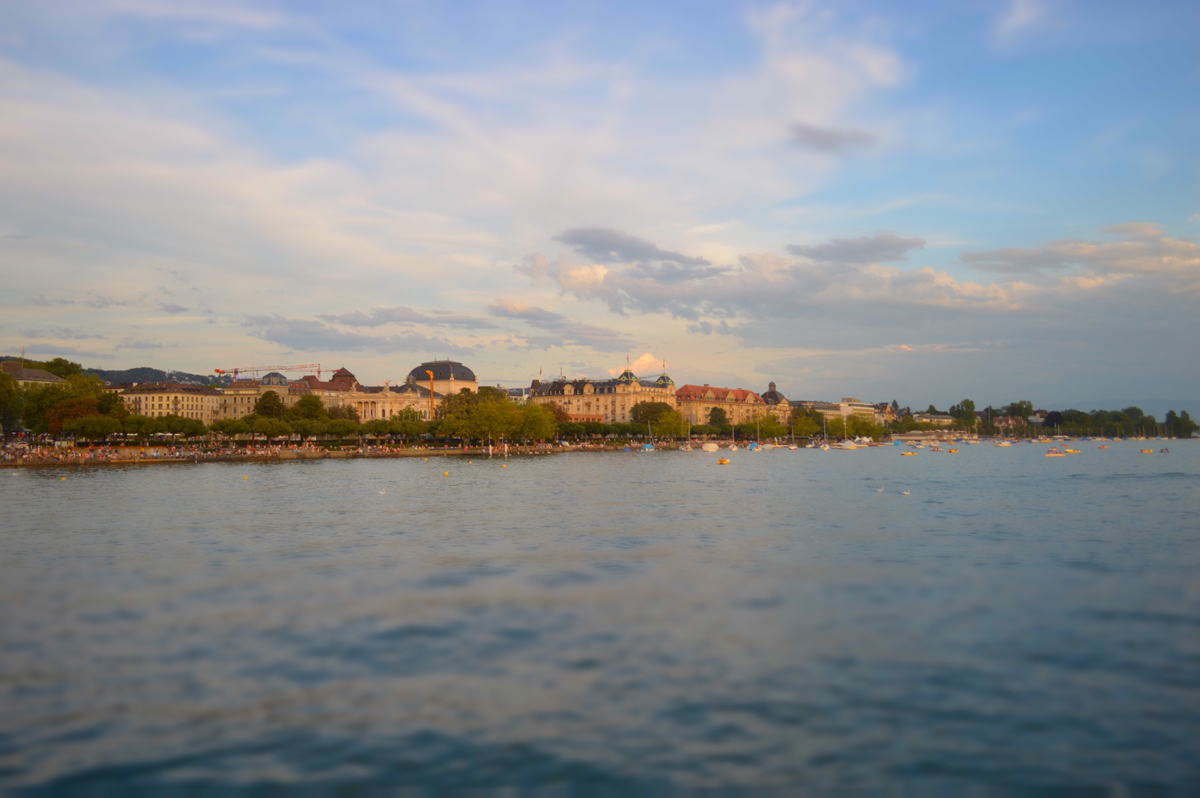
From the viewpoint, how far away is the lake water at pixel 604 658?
403 inches

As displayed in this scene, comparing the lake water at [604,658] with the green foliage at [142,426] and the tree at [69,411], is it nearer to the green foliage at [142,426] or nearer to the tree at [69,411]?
the tree at [69,411]

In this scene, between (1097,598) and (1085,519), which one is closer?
(1097,598)

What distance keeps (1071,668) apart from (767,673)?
17.4 feet

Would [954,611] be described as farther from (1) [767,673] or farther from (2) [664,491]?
(2) [664,491]

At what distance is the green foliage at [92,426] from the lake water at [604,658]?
83816 millimetres

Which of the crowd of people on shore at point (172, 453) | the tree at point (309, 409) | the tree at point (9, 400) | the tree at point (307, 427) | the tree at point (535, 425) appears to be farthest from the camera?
the tree at point (309, 409)

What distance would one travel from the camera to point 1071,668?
14.0 m

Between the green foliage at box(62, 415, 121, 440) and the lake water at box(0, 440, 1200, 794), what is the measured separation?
83.8m

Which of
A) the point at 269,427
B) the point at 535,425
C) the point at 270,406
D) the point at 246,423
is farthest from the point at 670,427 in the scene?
the point at 246,423

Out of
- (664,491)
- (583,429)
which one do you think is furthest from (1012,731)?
(583,429)

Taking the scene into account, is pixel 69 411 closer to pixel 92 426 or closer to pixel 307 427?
pixel 92 426

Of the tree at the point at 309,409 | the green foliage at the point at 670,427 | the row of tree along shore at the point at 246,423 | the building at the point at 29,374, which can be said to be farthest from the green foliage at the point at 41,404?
the green foliage at the point at 670,427

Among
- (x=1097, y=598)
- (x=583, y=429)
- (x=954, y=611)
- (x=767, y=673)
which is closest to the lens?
(x=767, y=673)

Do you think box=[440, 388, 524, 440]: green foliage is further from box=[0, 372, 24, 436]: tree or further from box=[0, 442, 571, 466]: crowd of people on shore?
box=[0, 372, 24, 436]: tree
